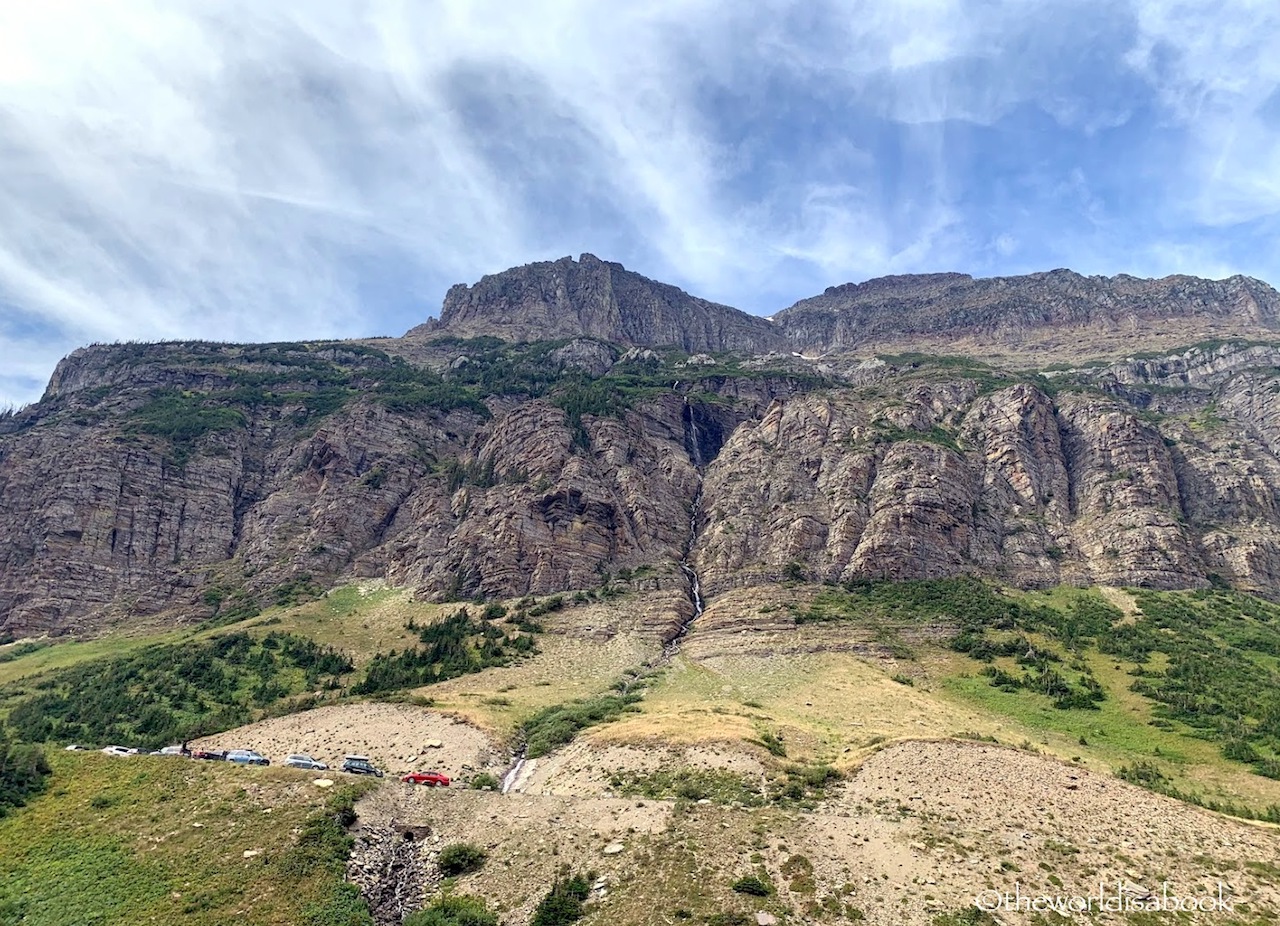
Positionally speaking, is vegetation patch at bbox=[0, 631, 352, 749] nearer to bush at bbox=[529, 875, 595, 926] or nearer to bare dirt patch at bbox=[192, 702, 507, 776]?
bare dirt patch at bbox=[192, 702, 507, 776]

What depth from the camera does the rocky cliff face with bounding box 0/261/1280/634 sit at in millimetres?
121938

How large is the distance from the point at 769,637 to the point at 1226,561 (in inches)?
3187

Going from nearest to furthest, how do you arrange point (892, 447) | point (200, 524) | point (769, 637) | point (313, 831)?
point (313, 831)
point (769, 637)
point (892, 447)
point (200, 524)

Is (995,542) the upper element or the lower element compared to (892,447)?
lower

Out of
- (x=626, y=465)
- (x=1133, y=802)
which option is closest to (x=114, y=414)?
(x=626, y=465)

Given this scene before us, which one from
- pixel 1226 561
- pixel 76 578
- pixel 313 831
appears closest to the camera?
pixel 313 831

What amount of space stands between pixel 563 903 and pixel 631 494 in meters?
109

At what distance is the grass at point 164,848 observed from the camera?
31688 millimetres

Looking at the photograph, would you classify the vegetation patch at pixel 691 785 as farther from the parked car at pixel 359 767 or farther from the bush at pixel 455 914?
the parked car at pixel 359 767

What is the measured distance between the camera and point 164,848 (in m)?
36.0

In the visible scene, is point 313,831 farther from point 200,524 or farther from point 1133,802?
point 200,524

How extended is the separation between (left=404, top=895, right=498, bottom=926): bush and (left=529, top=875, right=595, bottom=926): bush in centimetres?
219

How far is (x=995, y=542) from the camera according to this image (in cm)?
12519

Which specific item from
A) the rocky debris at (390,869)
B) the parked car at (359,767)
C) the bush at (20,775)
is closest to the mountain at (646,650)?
the rocky debris at (390,869)
